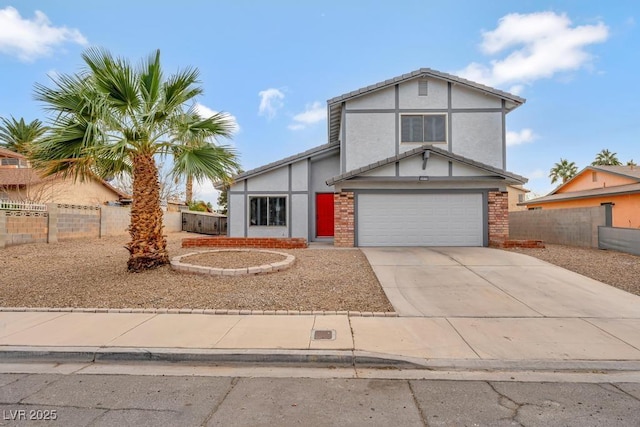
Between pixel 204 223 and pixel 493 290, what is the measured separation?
20.7 m

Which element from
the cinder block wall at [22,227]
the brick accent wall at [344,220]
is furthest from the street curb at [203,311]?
the cinder block wall at [22,227]

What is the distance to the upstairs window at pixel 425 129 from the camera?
584 inches

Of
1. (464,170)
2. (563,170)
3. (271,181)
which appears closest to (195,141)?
(271,181)

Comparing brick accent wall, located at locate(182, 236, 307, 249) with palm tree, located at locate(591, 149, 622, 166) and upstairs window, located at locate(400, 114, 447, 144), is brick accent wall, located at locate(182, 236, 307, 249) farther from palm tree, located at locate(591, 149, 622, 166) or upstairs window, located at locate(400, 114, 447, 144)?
palm tree, located at locate(591, 149, 622, 166)

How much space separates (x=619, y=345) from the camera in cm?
453

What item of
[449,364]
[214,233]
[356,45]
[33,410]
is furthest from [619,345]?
[214,233]

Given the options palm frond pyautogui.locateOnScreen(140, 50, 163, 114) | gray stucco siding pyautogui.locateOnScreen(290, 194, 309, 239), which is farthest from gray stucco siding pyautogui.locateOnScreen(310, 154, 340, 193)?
palm frond pyautogui.locateOnScreen(140, 50, 163, 114)

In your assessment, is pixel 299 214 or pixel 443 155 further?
pixel 299 214

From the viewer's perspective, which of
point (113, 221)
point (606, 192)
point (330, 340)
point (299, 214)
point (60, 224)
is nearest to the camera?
point (330, 340)

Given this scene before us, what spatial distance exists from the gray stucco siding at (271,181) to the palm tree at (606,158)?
44209 mm

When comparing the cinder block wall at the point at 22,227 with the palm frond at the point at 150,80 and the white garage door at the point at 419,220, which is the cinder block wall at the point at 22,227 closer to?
the palm frond at the point at 150,80

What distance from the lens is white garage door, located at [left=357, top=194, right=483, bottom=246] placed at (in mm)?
13164

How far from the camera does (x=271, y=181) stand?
52.9 feet

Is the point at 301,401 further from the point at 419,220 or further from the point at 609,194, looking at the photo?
the point at 609,194
